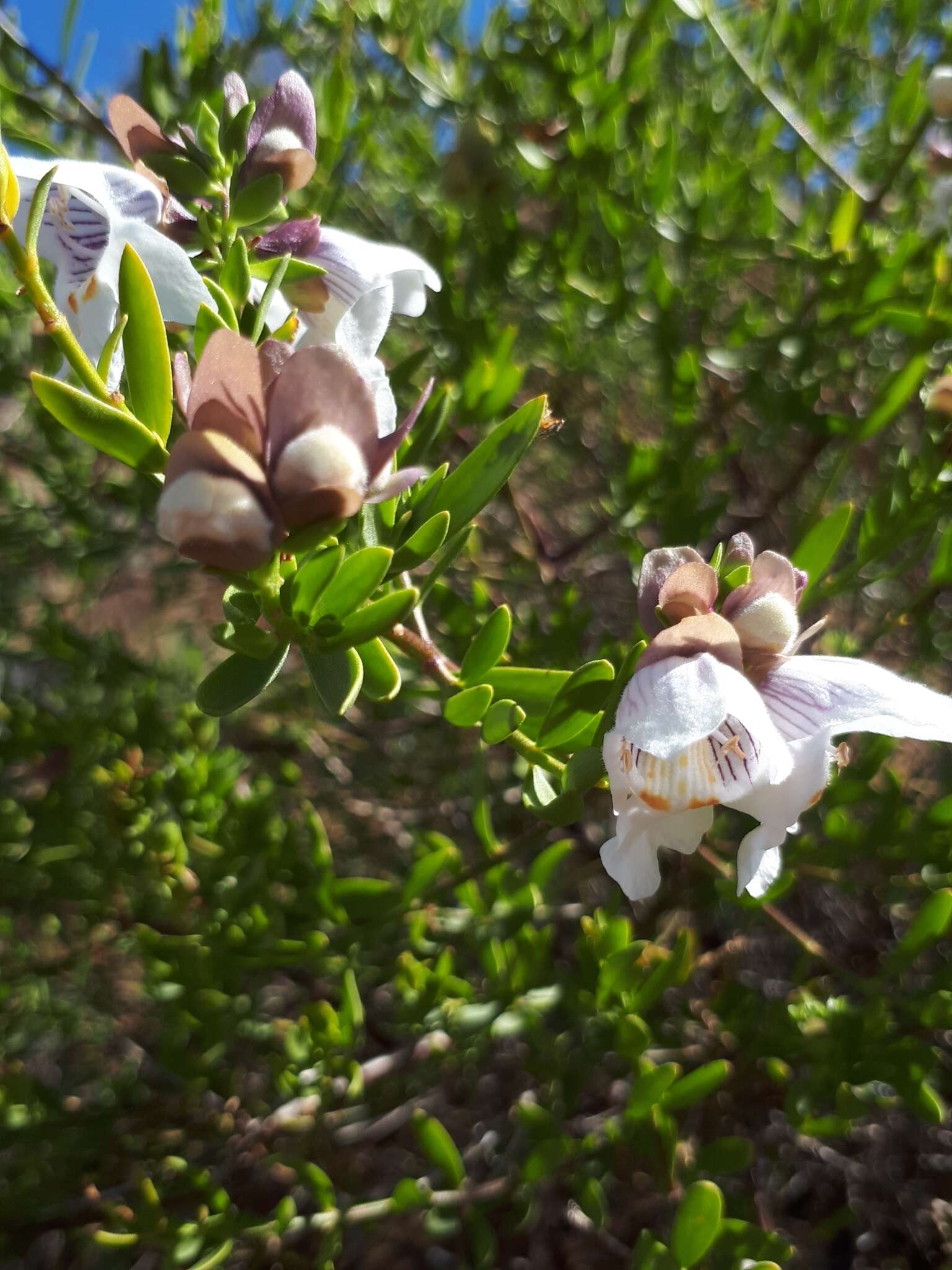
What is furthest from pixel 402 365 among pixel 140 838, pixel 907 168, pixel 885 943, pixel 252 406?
pixel 885 943

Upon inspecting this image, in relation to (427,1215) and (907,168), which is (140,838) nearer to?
(427,1215)

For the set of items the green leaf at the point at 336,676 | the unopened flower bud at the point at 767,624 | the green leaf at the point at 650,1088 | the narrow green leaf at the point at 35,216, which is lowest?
the green leaf at the point at 650,1088

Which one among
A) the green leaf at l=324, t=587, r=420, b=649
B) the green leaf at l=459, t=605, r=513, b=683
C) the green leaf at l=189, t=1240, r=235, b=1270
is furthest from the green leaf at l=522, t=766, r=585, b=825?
the green leaf at l=189, t=1240, r=235, b=1270

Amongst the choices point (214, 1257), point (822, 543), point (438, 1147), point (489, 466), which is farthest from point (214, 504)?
point (214, 1257)

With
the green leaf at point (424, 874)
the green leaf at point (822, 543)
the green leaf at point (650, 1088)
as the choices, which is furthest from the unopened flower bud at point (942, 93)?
the green leaf at point (650, 1088)

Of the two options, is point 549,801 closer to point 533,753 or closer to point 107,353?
point 533,753

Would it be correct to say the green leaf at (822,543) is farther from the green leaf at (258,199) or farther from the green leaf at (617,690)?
the green leaf at (258,199)
